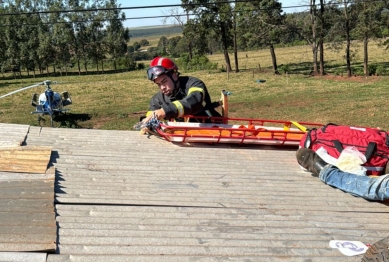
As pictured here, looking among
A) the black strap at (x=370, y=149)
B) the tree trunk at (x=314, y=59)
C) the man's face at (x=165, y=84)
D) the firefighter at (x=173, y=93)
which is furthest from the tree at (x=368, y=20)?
the black strap at (x=370, y=149)

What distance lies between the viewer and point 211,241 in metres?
3.43

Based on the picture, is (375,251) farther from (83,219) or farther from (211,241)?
(83,219)

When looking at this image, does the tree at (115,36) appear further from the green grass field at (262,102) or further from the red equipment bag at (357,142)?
the red equipment bag at (357,142)

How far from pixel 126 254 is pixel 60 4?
74265 mm

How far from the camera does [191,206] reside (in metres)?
4.13

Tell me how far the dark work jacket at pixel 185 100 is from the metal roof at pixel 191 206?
52 cm

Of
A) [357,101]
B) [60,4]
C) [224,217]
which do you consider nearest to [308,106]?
[357,101]

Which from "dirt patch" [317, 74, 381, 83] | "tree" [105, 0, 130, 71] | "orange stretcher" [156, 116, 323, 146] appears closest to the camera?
"orange stretcher" [156, 116, 323, 146]

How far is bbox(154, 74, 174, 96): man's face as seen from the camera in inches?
252

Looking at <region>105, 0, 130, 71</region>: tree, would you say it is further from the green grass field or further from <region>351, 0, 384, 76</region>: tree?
<region>351, 0, 384, 76</region>: tree

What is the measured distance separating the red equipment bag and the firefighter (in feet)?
5.34

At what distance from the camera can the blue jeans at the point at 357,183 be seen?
4.62 meters

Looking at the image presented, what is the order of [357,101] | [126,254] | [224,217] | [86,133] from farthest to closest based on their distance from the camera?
[357,101], [86,133], [224,217], [126,254]

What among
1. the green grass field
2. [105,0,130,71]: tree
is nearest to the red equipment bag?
the green grass field
